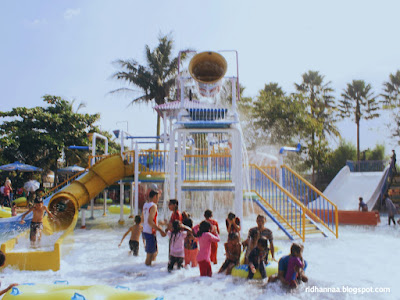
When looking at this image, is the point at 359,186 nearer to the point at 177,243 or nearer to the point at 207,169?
the point at 207,169

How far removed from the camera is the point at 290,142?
1120 inches

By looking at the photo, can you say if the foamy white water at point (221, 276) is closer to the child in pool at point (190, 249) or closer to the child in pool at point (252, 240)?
the child in pool at point (190, 249)

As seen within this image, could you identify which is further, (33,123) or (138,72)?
(138,72)

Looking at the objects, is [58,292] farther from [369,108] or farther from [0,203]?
[369,108]

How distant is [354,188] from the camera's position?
21891 mm

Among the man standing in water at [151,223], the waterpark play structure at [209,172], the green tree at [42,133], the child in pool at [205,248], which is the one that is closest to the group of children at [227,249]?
the child in pool at [205,248]

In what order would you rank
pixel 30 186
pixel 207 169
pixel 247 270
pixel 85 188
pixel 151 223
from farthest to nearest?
pixel 30 186 → pixel 85 188 → pixel 207 169 → pixel 151 223 → pixel 247 270

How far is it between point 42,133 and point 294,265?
2214 cm

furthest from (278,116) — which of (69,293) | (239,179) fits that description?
(69,293)

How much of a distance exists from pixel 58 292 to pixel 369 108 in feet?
123

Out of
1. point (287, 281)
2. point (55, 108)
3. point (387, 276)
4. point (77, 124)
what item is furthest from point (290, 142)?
point (287, 281)

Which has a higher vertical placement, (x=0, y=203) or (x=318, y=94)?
(x=318, y=94)

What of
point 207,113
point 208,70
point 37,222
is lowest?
point 37,222

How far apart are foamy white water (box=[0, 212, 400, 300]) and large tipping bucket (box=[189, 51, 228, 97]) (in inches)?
176
